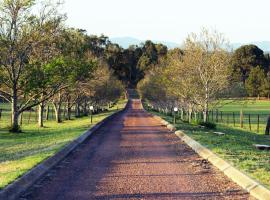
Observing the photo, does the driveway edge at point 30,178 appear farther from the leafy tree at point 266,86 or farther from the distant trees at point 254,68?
the leafy tree at point 266,86

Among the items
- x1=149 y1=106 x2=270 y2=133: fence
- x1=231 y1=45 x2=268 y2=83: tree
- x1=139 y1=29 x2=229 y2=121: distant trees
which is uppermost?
x1=231 y1=45 x2=268 y2=83: tree

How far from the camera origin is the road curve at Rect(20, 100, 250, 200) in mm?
9969

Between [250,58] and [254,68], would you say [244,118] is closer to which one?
[254,68]

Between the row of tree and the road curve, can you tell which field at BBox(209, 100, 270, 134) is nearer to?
the row of tree

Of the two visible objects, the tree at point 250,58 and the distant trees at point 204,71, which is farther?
the tree at point 250,58

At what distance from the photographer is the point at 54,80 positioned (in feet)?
114

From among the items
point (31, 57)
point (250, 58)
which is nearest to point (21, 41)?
point (31, 57)

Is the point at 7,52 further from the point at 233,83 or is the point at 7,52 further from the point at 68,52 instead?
the point at 233,83

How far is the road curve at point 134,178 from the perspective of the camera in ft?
32.7

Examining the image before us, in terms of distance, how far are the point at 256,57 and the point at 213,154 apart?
4727 inches

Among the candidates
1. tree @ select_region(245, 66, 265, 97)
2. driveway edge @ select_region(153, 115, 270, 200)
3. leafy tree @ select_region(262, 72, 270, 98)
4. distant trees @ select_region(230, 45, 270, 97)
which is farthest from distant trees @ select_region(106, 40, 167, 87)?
driveway edge @ select_region(153, 115, 270, 200)

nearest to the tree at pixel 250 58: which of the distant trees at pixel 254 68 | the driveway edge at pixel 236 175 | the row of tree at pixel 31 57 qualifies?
the distant trees at pixel 254 68

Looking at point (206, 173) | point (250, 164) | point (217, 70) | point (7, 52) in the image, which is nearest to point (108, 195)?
point (206, 173)

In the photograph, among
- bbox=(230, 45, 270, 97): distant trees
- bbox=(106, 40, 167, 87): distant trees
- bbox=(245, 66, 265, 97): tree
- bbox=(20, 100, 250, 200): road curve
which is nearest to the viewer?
bbox=(20, 100, 250, 200): road curve
